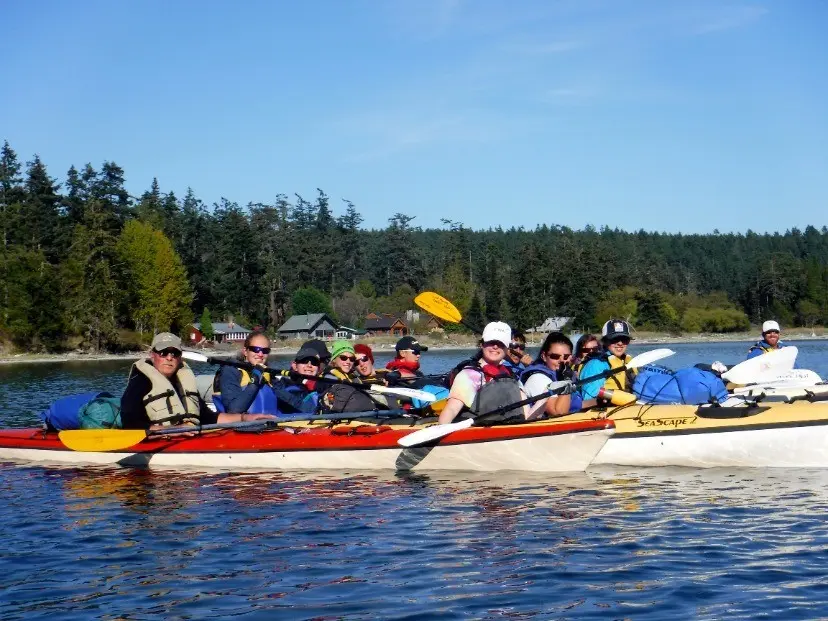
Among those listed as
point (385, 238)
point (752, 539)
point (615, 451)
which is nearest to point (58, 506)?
point (615, 451)

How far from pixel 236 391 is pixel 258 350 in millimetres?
610

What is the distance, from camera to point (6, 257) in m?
69.5

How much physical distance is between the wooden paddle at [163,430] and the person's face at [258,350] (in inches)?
30.1

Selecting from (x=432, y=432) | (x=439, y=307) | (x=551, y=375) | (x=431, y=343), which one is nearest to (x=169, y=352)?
(x=432, y=432)

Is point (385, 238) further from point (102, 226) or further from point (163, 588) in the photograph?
point (163, 588)

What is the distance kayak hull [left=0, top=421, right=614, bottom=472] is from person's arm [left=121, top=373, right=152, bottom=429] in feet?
0.85

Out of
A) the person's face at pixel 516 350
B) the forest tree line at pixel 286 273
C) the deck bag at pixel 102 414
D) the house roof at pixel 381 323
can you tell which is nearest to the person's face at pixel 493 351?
the person's face at pixel 516 350

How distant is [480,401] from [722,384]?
10.5 feet

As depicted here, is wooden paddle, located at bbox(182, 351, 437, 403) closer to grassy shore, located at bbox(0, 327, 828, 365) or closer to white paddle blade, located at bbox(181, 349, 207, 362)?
white paddle blade, located at bbox(181, 349, 207, 362)

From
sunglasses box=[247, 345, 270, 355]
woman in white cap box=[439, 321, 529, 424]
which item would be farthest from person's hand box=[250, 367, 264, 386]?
woman in white cap box=[439, 321, 529, 424]

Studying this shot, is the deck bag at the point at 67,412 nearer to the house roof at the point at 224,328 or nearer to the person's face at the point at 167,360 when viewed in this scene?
the person's face at the point at 167,360

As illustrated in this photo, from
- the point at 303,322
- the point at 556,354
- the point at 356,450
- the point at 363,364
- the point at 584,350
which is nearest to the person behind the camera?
A: the point at 556,354

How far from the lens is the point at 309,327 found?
91.8 m

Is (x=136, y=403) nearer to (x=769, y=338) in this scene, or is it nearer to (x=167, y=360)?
(x=167, y=360)
